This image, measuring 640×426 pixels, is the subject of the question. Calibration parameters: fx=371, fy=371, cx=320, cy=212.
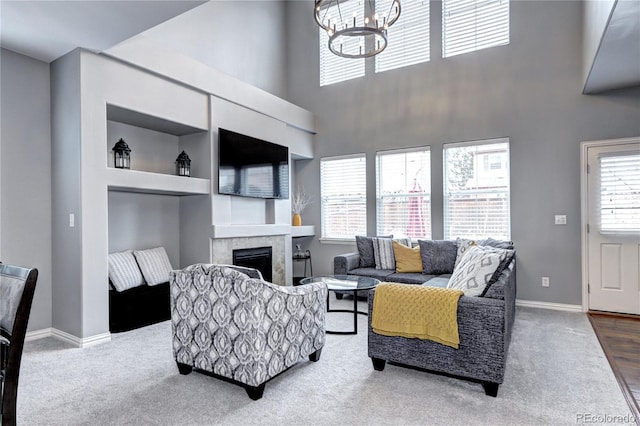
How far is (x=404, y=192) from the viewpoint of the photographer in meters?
5.77

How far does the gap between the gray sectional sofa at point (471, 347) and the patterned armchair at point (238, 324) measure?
600 mm

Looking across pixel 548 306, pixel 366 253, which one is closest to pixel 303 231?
pixel 366 253

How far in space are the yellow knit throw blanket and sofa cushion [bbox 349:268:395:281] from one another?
78.5 inches

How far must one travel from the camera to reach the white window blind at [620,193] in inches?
168

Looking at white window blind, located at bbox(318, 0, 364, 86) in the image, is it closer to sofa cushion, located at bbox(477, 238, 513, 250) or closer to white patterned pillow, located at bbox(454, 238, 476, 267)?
white patterned pillow, located at bbox(454, 238, 476, 267)

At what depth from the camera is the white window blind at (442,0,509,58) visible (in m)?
5.07

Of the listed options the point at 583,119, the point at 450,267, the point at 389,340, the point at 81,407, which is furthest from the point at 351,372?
the point at 583,119

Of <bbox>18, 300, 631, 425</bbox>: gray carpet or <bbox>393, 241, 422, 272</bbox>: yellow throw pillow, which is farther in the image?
<bbox>393, 241, 422, 272</bbox>: yellow throw pillow

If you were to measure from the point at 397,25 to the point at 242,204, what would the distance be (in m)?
3.74

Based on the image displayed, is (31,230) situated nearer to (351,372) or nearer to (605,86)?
(351,372)

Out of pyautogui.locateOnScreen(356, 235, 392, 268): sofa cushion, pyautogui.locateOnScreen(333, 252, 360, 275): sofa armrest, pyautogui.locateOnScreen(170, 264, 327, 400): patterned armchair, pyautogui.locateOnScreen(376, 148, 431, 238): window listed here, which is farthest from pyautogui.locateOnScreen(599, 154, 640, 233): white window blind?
pyautogui.locateOnScreen(170, 264, 327, 400): patterned armchair

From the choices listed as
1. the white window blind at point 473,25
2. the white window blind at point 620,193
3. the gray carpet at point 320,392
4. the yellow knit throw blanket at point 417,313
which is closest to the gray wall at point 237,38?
the white window blind at point 473,25

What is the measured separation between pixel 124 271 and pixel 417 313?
10.3 ft

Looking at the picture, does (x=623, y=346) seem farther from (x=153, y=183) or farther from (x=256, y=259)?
(x=153, y=183)
